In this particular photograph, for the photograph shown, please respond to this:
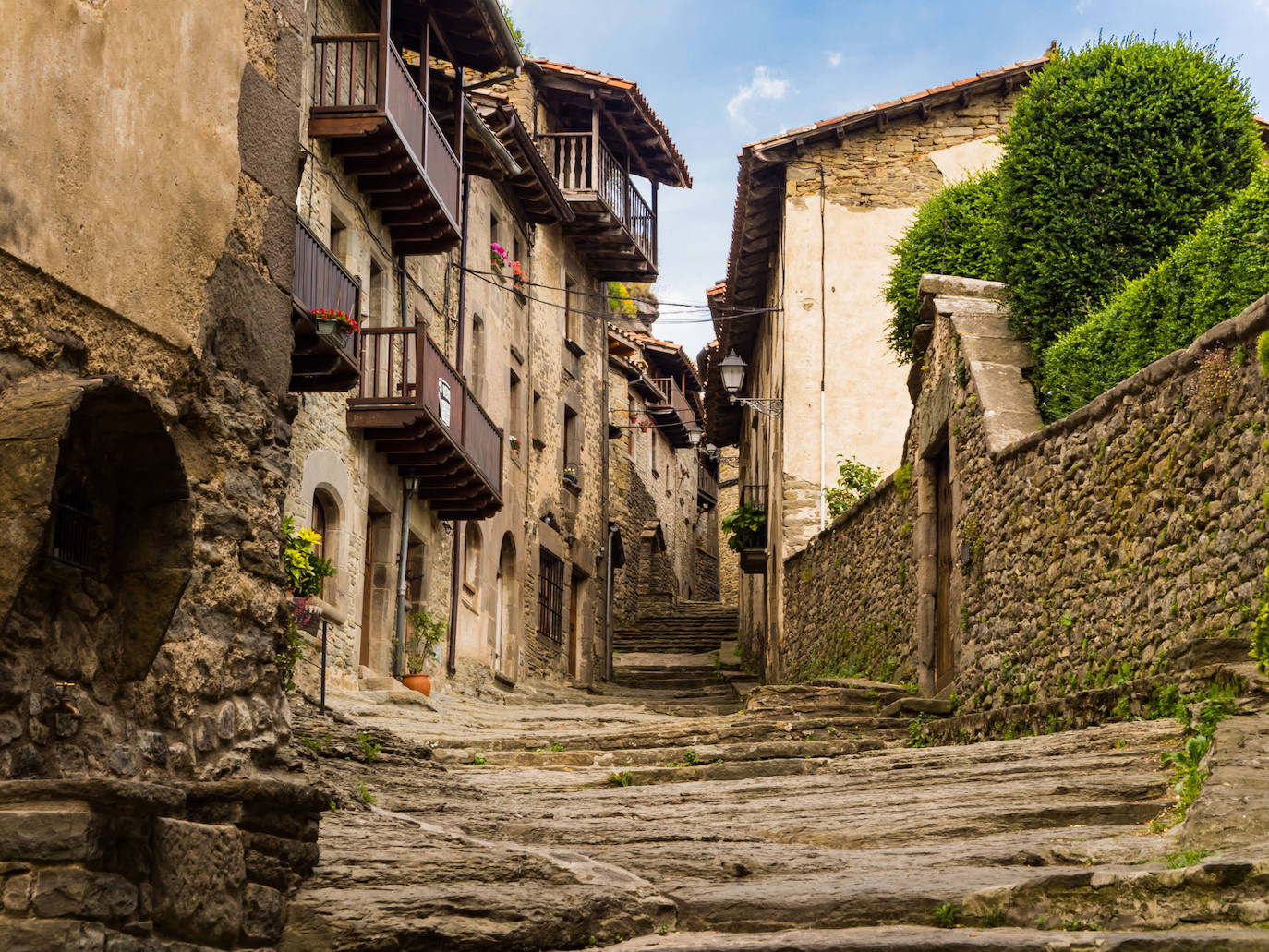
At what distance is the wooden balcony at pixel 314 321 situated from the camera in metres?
12.4

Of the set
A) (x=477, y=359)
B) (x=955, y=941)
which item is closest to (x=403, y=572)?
(x=477, y=359)

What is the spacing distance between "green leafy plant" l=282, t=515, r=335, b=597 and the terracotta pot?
4.13 meters

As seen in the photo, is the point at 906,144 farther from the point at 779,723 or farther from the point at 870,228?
the point at 779,723

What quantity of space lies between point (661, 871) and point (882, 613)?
9114mm

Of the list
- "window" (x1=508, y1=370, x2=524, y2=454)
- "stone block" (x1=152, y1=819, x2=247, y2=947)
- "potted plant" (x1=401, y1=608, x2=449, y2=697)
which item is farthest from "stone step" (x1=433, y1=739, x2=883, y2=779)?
"window" (x1=508, y1=370, x2=524, y2=454)

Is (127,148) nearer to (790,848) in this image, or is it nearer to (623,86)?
(790,848)

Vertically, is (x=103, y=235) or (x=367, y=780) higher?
(x=103, y=235)

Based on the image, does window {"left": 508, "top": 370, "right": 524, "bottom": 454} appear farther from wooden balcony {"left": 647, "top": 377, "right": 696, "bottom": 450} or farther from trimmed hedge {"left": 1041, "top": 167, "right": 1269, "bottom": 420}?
wooden balcony {"left": 647, "top": 377, "right": 696, "bottom": 450}

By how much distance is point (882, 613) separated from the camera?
1549 centimetres

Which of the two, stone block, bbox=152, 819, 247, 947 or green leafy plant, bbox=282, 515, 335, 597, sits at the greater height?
green leafy plant, bbox=282, 515, 335, 597

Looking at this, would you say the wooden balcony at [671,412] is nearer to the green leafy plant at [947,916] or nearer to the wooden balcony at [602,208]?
the wooden balcony at [602,208]

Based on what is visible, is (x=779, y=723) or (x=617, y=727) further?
(x=617, y=727)

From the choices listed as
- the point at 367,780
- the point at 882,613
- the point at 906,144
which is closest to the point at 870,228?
the point at 906,144

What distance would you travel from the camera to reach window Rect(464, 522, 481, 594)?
19859 mm
